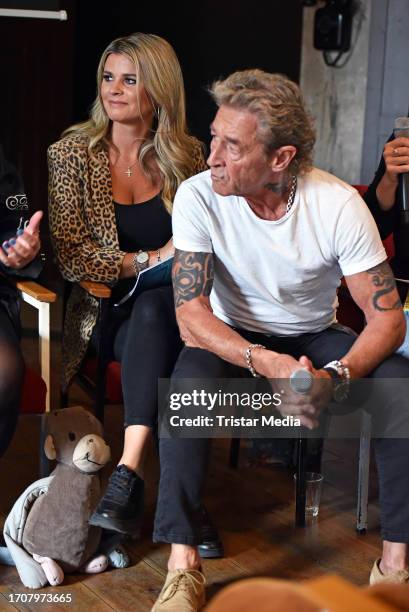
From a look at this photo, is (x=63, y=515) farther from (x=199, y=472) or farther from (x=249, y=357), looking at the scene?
(x=249, y=357)

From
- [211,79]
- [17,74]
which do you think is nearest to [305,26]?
[211,79]

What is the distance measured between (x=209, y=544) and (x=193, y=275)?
677 millimetres

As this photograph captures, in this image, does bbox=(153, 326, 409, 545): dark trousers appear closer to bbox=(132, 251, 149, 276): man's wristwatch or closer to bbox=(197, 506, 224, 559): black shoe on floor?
bbox=(197, 506, 224, 559): black shoe on floor

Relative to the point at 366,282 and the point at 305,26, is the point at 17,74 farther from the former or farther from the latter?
the point at 366,282

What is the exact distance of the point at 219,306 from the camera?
2.44 metres

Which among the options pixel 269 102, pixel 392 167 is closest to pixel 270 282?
pixel 269 102

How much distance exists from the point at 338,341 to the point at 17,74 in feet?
10.5

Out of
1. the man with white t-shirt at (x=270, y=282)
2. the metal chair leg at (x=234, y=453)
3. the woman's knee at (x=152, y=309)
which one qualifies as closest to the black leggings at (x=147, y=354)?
the woman's knee at (x=152, y=309)

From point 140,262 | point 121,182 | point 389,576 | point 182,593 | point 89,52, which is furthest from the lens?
point 89,52

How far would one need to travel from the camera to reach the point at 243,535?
2.54 meters

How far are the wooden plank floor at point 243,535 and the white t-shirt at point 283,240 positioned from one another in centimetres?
60

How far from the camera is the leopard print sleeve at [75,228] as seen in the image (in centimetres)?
268

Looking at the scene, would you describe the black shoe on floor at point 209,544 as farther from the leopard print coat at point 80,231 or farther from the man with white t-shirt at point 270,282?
the leopard print coat at point 80,231

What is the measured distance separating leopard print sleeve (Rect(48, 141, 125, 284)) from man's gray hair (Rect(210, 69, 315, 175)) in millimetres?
630
